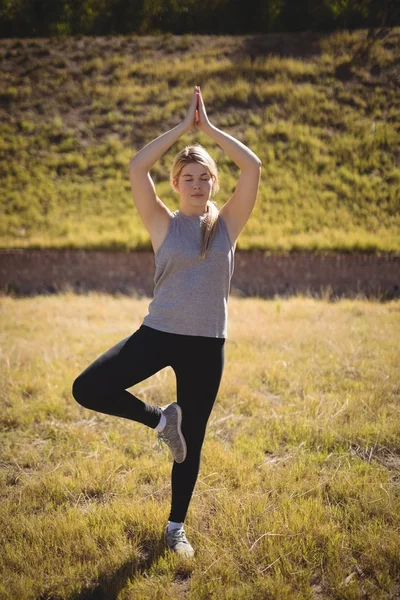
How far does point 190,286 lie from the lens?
95.0 inches

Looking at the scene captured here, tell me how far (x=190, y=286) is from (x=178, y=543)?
1504 millimetres

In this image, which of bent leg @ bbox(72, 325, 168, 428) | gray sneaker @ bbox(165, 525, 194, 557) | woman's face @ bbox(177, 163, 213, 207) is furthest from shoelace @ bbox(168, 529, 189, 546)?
woman's face @ bbox(177, 163, 213, 207)

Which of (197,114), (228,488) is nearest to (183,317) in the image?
(197,114)

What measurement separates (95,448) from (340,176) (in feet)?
55.4

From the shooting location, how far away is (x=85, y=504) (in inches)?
123

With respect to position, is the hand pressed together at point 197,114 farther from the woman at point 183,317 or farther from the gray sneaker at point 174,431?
the gray sneaker at point 174,431

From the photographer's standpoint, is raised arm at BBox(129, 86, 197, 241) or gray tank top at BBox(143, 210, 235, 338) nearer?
gray tank top at BBox(143, 210, 235, 338)

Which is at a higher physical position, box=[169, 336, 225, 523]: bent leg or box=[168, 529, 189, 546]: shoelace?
box=[169, 336, 225, 523]: bent leg

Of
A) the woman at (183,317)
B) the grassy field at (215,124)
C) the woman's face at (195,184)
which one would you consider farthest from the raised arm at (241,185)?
the grassy field at (215,124)

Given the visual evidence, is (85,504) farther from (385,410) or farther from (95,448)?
(385,410)

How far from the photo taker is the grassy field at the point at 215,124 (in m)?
15.8

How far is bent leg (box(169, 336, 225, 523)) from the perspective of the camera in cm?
243

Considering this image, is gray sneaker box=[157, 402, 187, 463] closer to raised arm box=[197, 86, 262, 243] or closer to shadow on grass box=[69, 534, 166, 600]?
shadow on grass box=[69, 534, 166, 600]

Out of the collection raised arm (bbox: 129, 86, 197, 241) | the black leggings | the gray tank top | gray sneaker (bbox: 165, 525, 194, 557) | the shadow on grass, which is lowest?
the shadow on grass
